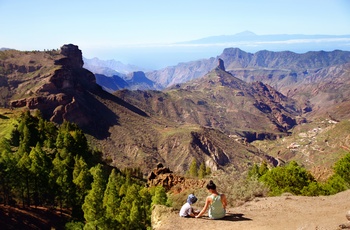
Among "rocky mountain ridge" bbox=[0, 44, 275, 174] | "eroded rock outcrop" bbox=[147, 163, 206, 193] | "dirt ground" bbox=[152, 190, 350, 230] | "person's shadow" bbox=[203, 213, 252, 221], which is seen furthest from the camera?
"rocky mountain ridge" bbox=[0, 44, 275, 174]

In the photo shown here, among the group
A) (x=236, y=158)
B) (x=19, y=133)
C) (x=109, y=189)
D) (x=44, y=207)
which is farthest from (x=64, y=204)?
(x=236, y=158)

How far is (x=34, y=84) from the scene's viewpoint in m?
186

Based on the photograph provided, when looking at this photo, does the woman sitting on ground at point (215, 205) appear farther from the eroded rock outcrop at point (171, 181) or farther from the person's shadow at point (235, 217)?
the eroded rock outcrop at point (171, 181)

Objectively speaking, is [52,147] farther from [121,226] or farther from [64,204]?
[121,226]

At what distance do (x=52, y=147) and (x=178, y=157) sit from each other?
10535cm

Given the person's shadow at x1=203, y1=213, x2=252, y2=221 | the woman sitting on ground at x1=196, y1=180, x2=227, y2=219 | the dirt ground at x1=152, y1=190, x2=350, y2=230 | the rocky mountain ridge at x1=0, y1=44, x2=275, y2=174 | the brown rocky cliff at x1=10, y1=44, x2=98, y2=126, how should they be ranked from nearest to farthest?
the dirt ground at x1=152, y1=190, x2=350, y2=230 < the woman sitting on ground at x1=196, y1=180, x2=227, y2=219 < the person's shadow at x1=203, y1=213, x2=252, y2=221 < the rocky mountain ridge at x1=0, y1=44, x2=275, y2=174 < the brown rocky cliff at x1=10, y1=44, x2=98, y2=126

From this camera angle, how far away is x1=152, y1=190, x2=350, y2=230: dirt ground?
21.6 m

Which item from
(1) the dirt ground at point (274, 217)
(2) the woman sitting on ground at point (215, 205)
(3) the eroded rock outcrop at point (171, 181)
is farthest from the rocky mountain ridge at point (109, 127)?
(2) the woman sitting on ground at point (215, 205)

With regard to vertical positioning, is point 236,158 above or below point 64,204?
below

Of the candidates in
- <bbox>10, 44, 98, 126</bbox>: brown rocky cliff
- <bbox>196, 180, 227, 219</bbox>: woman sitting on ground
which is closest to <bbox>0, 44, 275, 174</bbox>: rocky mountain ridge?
<bbox>10, 44, 98, 126</bbox>: brown rocky cliff

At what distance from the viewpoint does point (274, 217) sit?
2377 centimetres

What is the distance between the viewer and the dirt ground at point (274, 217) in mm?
21567

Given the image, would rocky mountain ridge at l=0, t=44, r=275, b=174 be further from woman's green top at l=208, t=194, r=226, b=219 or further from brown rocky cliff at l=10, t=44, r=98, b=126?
→ woman's green top at l=208, t=194, r=226, b=219

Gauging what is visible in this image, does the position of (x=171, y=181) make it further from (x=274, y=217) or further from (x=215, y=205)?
(x=215, y=205)
